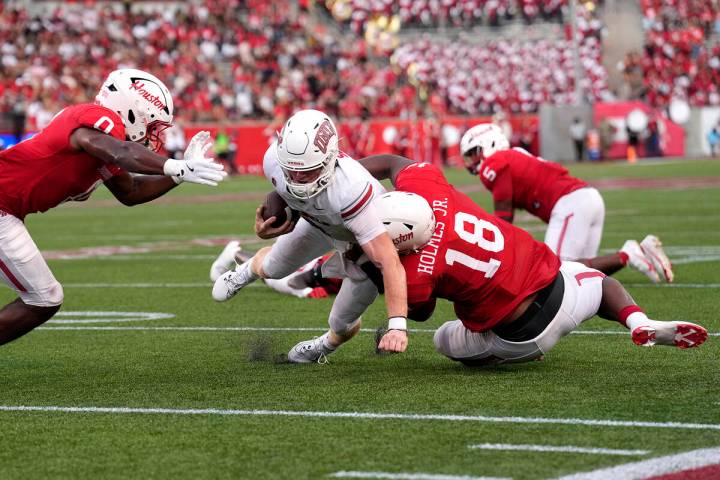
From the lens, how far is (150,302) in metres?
9.42

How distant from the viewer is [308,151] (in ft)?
17.7

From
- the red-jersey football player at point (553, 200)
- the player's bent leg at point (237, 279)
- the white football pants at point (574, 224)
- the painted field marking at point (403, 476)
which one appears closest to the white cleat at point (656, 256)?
Answer: the red-jersey football player at point (553, 200)

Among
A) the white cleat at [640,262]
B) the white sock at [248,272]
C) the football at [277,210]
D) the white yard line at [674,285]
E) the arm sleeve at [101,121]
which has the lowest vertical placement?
the white yard line at [674,285]

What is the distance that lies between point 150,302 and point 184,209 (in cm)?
1135

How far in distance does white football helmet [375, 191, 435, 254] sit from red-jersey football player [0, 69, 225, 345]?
0.83m

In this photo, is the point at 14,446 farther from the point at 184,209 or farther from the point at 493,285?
the point at 184,209

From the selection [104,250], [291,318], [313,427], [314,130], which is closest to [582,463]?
[313,427]

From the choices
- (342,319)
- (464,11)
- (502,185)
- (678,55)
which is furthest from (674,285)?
(678,55)

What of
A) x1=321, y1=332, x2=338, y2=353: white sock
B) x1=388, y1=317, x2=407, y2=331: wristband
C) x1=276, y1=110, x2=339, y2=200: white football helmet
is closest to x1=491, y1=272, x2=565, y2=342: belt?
x1=388, y1=317, x2=407, y2=331: wristband

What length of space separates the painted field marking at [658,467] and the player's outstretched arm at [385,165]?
7.69 ft

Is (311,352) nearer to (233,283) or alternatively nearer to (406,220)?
(233,283)

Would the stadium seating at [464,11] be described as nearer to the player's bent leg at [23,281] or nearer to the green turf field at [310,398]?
the green turf field at [310,398]

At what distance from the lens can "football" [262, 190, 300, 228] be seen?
5969 millimetres

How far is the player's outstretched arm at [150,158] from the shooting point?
5.39 m
